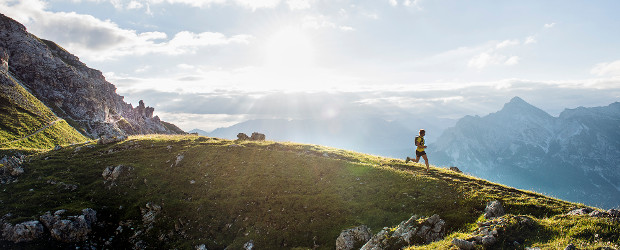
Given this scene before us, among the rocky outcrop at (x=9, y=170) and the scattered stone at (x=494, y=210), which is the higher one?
the rocky outcrop at (x=9, y=170)

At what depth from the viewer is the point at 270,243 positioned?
2300cm

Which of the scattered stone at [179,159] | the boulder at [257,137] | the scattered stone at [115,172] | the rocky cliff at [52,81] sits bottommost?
the scattered stone at [115,172]

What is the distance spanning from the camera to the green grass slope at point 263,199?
20500mm

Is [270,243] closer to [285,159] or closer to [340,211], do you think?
[340,211]

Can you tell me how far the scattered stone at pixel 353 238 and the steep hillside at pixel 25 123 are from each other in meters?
85.2

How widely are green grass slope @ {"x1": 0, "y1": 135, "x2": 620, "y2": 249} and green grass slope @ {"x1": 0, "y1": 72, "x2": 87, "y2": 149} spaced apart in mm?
51961

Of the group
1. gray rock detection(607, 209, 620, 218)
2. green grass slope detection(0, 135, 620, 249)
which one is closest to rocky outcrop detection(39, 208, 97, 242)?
green grass slope detection(0, 135, 620, 249)

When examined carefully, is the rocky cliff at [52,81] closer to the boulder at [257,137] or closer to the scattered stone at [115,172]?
the boulder at [257,137]

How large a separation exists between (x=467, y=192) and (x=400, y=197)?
18.1 feet

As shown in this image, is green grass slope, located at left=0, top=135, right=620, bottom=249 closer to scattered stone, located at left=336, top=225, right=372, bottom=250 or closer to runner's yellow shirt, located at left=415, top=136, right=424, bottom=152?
scattered stone, located at left=336, top=225, right=372, bottom=250

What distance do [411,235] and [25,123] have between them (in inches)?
4385

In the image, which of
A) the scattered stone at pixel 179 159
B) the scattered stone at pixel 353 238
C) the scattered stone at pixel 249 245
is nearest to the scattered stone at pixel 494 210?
the scattered stone at pixel 353 238

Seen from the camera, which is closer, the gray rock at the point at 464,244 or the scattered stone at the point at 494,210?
the gray rock at the point at 464,244

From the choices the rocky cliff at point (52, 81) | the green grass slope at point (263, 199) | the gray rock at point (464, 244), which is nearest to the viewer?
the gray rock at point (464, 244)
